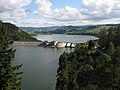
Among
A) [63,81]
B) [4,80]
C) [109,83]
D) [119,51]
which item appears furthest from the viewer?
[119,51]

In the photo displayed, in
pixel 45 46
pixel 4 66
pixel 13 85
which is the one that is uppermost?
pixel 4 66

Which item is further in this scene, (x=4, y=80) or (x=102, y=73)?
(x=102, y=73)

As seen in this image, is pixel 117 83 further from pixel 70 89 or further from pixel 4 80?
pixel 4 80

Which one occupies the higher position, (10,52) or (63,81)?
(10,52)

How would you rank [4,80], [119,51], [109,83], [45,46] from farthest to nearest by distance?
[45,46]
[119,51]
[109,83]
[4,80]

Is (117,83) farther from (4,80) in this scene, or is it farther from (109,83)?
(4,80)

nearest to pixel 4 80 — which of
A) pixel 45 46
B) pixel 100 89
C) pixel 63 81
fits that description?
pixel 63 81

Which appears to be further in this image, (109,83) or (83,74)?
(83,74)

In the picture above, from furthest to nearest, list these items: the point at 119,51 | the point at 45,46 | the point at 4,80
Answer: the point at 45,46 < the point at 119,51 < the point at 4,80

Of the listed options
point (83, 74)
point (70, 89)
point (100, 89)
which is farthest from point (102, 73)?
point (70, 89)
